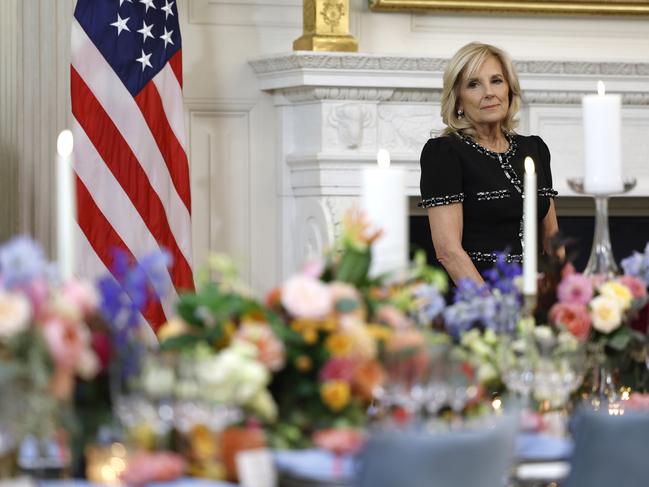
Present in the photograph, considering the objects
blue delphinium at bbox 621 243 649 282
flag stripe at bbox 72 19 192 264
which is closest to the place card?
blue delphinium at bbox 621 243 649 282

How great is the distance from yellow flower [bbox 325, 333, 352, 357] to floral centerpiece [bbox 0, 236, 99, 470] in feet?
1.25

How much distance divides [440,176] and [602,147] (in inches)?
49.0

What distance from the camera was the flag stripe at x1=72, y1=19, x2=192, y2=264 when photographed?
5.45 m

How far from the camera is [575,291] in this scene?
2947 mm

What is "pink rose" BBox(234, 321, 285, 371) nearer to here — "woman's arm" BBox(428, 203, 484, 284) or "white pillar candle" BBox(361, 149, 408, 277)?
"white pillar candle" BBox(361, 149, 408, 277)

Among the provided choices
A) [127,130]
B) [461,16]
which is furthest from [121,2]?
[461,16]

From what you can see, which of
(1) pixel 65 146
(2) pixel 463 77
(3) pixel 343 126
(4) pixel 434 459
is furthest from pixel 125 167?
(4) pixel 434 459

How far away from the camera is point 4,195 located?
5797 millimetres

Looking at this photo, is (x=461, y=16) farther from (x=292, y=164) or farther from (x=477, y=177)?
(x=477, y=177)

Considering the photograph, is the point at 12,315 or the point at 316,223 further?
the point at 316,223

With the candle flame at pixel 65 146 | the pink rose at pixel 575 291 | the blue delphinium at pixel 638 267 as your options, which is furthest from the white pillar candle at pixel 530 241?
the candle flame at pixel 65 146

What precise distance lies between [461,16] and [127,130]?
5.61ft

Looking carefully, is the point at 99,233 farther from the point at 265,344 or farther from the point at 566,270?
the point at 265,344

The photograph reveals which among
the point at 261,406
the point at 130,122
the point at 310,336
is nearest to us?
the point at 261,406
